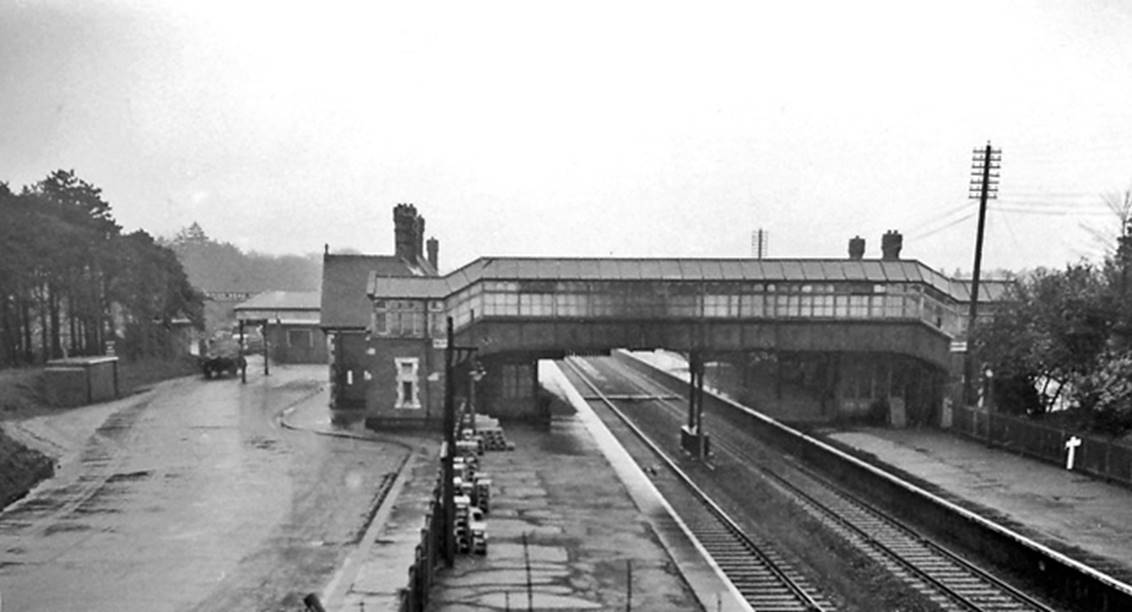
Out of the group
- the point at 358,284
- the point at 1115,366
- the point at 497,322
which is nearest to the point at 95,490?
the point at 497,322

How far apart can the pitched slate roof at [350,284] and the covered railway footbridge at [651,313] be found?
7.91 metres

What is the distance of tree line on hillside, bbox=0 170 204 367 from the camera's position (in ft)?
144

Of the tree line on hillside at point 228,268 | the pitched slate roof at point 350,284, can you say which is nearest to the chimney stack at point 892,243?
the pitched slate roof at point 350,284

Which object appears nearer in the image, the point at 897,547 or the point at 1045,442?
the point at 897,547

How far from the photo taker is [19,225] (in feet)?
143

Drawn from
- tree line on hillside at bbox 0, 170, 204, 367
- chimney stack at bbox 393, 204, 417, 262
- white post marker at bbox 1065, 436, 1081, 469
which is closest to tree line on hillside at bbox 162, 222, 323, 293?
tree line on hillside at bbox 0, 170, 204, 367

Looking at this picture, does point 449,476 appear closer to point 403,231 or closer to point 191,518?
point 191,518

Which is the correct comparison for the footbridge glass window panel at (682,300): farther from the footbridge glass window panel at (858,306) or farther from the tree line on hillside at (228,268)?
the tree line on hillside at (228,268)

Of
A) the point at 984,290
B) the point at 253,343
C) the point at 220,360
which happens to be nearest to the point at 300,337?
the point at 253,343

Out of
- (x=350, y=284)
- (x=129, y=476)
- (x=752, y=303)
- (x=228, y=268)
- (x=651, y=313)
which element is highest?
(x=228, y=268)

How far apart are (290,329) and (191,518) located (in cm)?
4697

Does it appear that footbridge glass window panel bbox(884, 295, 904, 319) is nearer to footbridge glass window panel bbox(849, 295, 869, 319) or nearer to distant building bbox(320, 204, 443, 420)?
footbridge glass window panel bbox(849, 295, 869, 319)

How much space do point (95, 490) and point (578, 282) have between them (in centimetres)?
1953

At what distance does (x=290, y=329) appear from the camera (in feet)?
218
